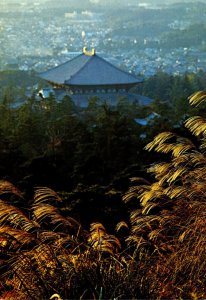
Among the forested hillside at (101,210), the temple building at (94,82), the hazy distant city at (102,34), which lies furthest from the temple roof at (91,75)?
the hazy distant city at (102,34)

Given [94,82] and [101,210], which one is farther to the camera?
[94,82]

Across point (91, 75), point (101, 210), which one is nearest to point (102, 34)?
point (91, 75)

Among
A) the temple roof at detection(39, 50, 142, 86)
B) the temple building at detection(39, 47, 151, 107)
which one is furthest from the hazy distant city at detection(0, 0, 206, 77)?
the temple building at detection(39, 47, 151, 107)

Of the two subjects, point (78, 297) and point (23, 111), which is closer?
point (78, 297)

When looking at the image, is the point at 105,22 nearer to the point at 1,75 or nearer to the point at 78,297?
the point at 1,75

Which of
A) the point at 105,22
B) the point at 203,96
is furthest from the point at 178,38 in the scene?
the point at 203,96

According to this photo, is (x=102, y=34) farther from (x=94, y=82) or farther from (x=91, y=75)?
(x=94, y=82)

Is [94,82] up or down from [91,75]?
down

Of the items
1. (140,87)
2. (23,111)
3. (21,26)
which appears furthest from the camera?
(21,26)
